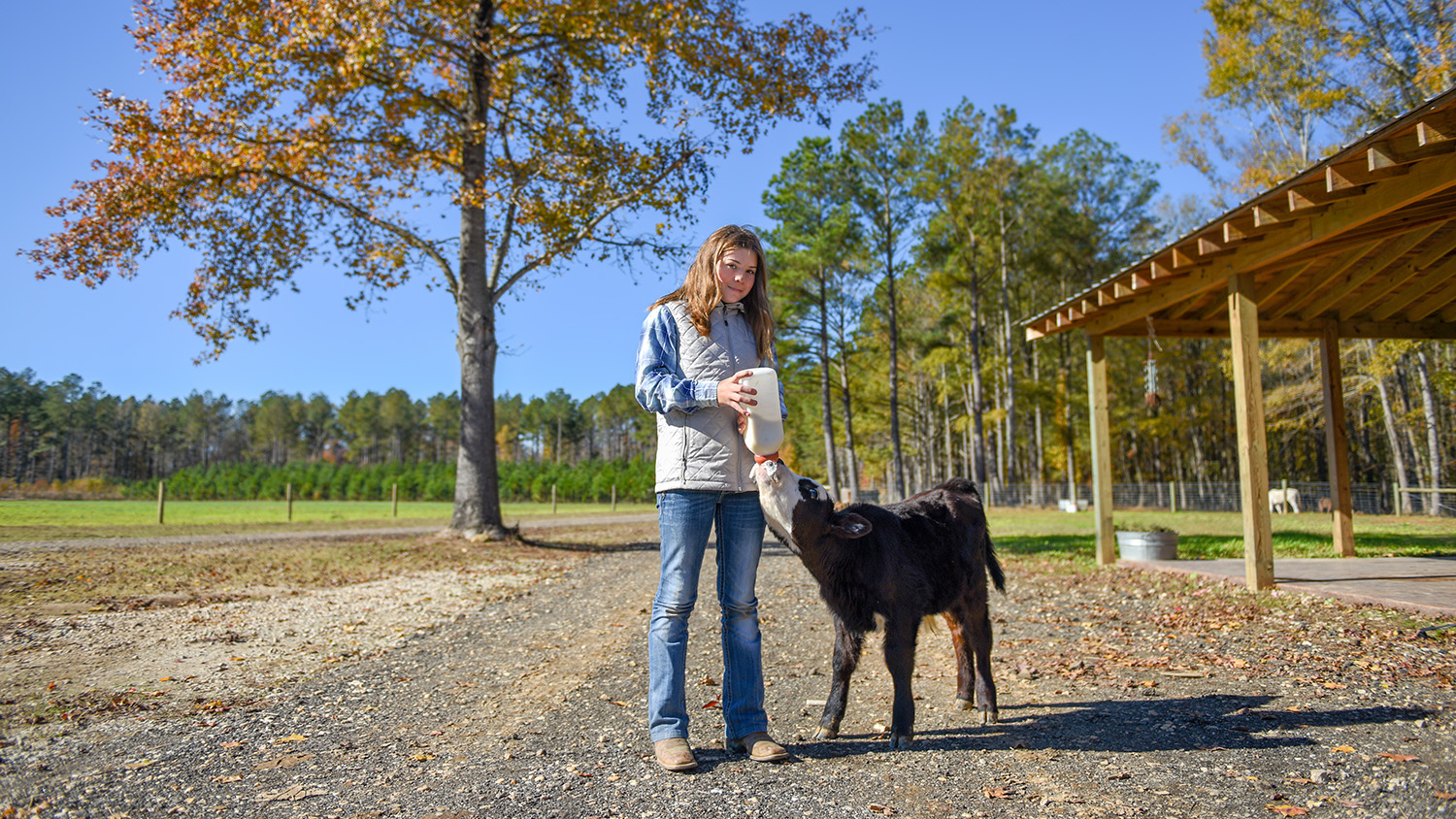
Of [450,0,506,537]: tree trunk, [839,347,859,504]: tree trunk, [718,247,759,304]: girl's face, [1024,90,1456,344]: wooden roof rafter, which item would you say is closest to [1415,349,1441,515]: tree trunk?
[1024,90,1456,344]: wooden roof rafter

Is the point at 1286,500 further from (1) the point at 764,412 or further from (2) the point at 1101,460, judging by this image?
(1) the point at 764,412

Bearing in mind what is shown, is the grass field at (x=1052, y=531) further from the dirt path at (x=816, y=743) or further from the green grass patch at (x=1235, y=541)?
the dirt path at (x=816, y=743)

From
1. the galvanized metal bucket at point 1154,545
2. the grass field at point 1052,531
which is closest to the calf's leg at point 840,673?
the galvanized metal bucket at point 1154,545

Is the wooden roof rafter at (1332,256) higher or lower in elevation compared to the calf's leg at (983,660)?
higher

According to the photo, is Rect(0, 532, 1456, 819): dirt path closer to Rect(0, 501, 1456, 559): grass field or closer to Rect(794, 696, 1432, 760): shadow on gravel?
Rect(794, 696, 1432, 760): shadow on gravel

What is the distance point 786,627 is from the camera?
6.01 metres

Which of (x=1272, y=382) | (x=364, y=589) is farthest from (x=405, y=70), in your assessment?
(x=1272, y=382)

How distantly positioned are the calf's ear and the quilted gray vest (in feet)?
1.13

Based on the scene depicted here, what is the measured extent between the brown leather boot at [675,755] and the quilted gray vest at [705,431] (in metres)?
0.98

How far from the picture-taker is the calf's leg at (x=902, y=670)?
3008 mm

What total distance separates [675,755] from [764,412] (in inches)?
53.7

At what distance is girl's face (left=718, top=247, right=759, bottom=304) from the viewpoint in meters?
3.05

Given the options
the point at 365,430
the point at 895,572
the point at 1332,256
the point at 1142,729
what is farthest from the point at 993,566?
the point at 365,430

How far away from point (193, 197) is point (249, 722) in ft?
37.3
